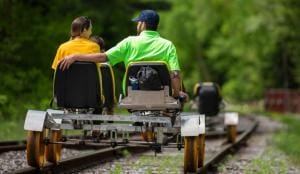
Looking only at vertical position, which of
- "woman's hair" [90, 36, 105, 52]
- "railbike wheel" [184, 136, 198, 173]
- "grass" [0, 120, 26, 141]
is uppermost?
"woman's hair" [90, 36, 105, 52]

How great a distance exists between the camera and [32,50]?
20.8 meters

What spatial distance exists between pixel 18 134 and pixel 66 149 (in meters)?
2.50

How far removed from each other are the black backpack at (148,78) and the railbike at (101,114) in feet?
0.14

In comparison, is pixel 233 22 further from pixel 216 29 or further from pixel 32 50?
pixel 32 50

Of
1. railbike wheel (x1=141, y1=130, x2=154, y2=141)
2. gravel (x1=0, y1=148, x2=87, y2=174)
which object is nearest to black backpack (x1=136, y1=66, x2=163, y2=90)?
railbike wheel (x1=141, y1=130, x2=154, y2=141)

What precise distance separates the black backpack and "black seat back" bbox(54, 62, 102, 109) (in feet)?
1.67

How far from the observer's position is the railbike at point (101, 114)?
840 cm

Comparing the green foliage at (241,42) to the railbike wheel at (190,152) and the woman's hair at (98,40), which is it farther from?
the railbike wheel at (190,152)

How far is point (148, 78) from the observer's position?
828cm

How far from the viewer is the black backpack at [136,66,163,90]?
27.2 ft

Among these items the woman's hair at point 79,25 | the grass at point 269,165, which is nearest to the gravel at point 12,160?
the woman's hair at point 79,25

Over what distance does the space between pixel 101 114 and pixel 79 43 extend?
91 centimetres

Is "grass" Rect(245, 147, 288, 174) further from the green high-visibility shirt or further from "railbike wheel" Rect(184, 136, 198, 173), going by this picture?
the green high-visibility shirt

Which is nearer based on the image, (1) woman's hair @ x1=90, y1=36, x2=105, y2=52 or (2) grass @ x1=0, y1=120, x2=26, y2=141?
(1) woman's hair @ x1=90, y1=36, x2=105, y2=52
